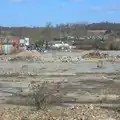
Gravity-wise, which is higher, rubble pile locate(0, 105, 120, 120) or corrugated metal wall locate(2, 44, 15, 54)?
rubble pile locate(0, 105, 120, 120)

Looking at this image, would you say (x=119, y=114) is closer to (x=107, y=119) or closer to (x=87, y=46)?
(x=107, y=119)

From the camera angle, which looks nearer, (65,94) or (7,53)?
(65,94)

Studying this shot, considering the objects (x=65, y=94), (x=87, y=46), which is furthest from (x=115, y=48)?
(x=65, y=94)

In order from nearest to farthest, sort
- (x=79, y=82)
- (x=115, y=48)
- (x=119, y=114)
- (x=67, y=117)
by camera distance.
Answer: (x=67, y=117) → (x=119, y=114) → (x=79, y=82) → (x=115, y=48)

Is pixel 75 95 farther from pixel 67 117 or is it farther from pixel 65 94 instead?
pixel 67 117

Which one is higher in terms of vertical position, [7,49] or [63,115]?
[63,115]

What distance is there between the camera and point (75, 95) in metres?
24.4

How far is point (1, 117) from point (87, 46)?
110621mm

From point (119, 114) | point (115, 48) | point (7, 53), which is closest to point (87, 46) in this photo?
point (115, 48)

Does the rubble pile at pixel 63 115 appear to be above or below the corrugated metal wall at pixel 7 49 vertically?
above

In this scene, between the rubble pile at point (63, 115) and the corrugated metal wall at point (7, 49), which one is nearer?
the rubble pile at point (63, 115)

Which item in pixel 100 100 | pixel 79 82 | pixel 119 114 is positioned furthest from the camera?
pixel 79 82

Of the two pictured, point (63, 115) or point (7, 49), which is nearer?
point (63, 115)

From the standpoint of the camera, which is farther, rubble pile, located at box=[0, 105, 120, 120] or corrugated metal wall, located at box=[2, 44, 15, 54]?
corrugated metal wall, located at box=[2, 44, 15, 54]
